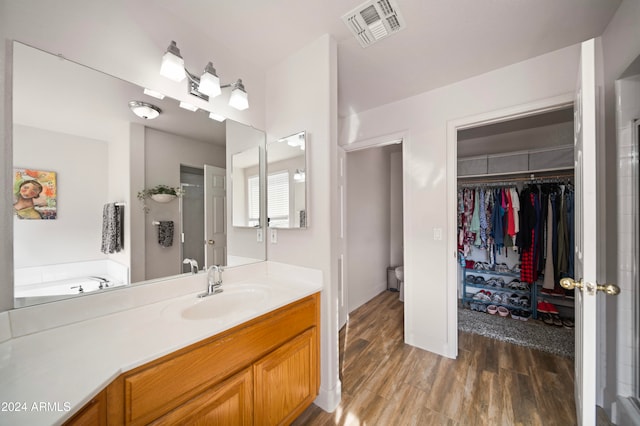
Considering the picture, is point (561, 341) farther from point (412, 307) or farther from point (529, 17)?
point (529, 17)

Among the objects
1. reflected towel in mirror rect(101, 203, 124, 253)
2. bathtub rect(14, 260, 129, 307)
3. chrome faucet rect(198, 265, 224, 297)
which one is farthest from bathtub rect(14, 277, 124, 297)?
chrome faucet rect(198, 265, 224, 297)

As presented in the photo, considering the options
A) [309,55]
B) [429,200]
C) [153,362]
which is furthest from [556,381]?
[309,55]

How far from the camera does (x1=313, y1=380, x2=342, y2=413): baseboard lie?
153 cm

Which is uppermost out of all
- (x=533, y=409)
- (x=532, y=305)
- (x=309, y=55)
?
(x=309, y=55)

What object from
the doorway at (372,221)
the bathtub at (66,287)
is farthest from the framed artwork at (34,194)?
the doorway at (372,221)

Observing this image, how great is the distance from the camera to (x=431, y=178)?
221 centimetres

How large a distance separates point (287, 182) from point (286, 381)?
1239 millimetres

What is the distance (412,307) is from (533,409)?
3.28ft

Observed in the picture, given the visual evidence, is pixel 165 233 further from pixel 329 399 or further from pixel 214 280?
pixel 329 399

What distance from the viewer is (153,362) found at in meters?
0.80

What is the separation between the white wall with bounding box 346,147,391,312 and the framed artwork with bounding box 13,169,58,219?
103 inches

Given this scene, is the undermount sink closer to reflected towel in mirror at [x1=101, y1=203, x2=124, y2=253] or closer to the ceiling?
reflected towel in mirror at [x1=101, y1=203, x2=124, y2=253]

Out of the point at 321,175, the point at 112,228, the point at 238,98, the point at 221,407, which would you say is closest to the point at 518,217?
the point at 321,175

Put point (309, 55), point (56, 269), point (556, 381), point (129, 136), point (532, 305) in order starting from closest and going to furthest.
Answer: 1. point (56, 269)
2. point (129, 136)
3. point (309, 55)
4. point (556, 381)
5. point (532, 305)
